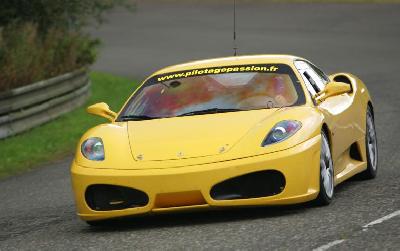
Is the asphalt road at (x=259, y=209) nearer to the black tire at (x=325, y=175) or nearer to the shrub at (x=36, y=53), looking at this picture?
the black tire at (x=325, y=175)

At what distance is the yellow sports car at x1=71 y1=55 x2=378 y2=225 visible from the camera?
9.48 metres

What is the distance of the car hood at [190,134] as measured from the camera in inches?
380

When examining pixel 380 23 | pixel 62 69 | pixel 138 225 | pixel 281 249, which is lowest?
pixel 380 23

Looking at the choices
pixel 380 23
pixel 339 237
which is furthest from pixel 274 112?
pixel 380 23

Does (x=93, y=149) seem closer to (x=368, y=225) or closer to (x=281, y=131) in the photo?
(x=281, y=131)

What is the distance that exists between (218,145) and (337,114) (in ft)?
5.35

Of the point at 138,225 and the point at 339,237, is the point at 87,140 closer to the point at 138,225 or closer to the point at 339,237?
the point at 138,225

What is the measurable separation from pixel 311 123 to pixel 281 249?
2.01 m

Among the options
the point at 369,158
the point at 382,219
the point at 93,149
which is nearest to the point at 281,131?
the point at 382,219

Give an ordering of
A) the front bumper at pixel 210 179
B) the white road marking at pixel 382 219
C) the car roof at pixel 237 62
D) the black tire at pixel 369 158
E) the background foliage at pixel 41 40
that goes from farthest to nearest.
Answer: the background foliage at pixel 41 40, the black tire at pixel 369 158, the car roof at pixel 237 62, the front bumper at pixel 210 179, the white road marking at pixel 382 219

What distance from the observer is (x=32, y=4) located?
81.2 ft

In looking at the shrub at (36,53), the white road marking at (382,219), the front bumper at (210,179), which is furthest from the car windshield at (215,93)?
the shrub at (36,53)

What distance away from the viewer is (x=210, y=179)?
940 cm

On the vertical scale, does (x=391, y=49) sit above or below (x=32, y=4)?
below
